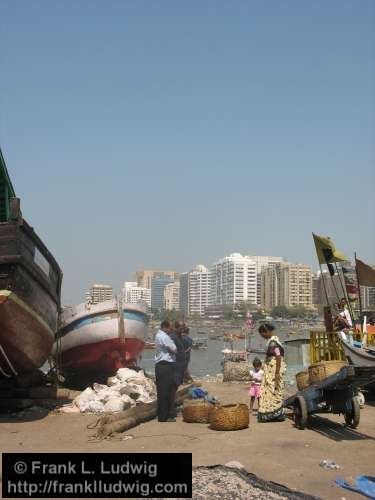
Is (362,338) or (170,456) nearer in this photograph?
(170,456)

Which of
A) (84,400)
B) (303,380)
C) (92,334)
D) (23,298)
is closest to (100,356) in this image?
(92,334)

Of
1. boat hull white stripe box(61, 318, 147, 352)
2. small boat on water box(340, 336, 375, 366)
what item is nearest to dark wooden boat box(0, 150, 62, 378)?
boat hull white stripe box(61, 318, 147, 352)

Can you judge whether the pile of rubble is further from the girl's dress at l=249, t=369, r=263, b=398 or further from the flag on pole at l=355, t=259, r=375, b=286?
the flag on pole at l=355, t=259, r=375, b=286

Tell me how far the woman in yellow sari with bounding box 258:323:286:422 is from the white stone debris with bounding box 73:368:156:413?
2.76 m

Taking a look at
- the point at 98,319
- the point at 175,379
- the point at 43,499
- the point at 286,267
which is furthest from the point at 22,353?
the point at 286,267

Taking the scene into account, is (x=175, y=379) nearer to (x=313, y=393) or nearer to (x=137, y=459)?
(x=313, y=393)

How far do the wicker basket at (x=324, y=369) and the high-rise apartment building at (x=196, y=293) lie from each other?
176 meters

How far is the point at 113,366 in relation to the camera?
14.6 metres

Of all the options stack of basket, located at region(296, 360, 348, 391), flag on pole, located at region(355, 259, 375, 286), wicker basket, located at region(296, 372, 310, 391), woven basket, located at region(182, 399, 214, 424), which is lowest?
woven basket, located at region(182, 399, 214, 424)

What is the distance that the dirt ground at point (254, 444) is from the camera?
17.1 ft

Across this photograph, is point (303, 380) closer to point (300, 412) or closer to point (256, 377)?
point (256, 377)

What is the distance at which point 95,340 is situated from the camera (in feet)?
46.4

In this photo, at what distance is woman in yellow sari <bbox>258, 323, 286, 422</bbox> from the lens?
25.4ft

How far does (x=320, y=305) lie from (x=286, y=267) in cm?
14009
